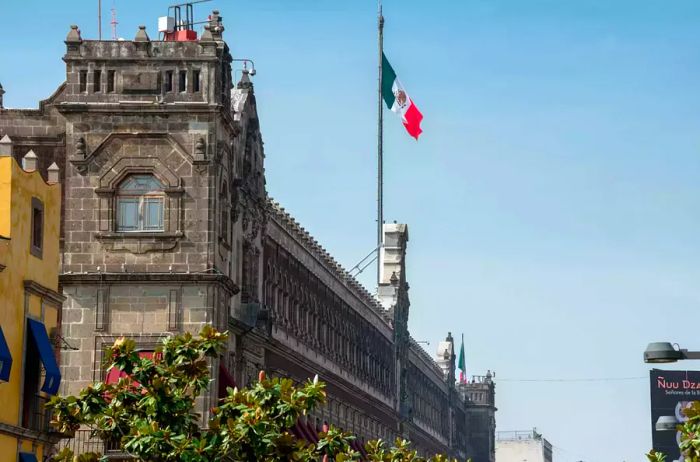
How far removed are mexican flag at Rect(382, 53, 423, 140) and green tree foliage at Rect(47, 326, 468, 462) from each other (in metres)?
67.5

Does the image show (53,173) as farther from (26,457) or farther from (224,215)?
(26,457)

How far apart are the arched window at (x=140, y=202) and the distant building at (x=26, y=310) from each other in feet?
22.3

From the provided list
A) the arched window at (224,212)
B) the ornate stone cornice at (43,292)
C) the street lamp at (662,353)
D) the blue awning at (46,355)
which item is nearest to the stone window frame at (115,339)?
the arched window at (224,212)

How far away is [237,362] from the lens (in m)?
68.4

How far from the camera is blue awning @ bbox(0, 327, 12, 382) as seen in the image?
4916 cm

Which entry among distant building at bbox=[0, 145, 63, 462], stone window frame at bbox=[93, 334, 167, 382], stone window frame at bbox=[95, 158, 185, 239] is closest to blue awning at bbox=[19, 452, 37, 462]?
distant building at bbox=[0, 145, 63, 462]

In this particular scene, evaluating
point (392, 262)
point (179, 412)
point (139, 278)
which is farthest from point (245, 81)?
point (392, 262)

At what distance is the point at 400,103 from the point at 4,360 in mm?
66620

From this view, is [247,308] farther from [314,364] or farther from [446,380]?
[446,380]

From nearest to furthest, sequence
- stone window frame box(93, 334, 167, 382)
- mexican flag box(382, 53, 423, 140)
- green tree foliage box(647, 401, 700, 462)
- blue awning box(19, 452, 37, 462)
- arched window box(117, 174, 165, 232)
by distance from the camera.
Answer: green tree foliage box(647, 401, 700, 462) → blue awning box(19, 452, 37, 462) → stone window frame box(93, 334, 167, 382) → arched window box(117, 174, 165, 232) → mexican flag box(382, 53, 423, 140)

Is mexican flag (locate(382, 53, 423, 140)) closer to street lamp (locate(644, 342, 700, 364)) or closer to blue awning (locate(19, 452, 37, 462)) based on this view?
blue awning (locate(19, 452, 37, 462))

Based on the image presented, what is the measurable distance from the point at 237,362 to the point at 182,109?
10526mm

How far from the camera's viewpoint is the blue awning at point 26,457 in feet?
168

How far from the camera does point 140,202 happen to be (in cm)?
6253
